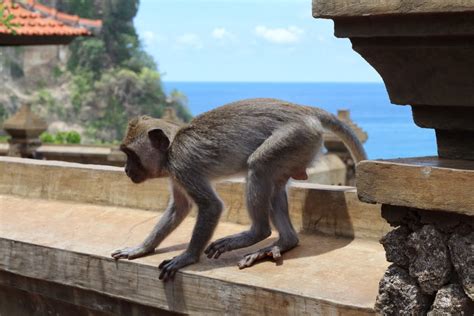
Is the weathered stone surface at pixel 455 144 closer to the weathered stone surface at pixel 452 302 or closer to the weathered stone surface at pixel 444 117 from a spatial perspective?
the weathered stone surface at pixel 444 117

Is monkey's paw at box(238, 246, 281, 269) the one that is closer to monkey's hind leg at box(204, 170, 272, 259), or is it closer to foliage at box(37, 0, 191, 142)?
monkey's hind leg at box(204, 170, 272, 259)

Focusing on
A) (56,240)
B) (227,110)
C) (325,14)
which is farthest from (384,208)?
(56,240)

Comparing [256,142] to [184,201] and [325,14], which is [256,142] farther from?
[325,14]

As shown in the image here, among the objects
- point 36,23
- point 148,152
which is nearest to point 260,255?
point 148,152

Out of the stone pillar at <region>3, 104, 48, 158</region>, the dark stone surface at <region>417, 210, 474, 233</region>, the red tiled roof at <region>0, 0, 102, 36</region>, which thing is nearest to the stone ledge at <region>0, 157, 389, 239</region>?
the dark stone surface at <region>417, 210, 474, 233</region>

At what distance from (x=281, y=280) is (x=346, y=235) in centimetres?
106

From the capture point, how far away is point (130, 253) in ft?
16.3

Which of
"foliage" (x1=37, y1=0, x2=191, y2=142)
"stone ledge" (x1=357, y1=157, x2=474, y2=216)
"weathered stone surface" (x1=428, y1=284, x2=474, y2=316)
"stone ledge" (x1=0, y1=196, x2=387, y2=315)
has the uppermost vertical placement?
"stone ledge" (x1=357, y1=157, x2=474, y2=216)

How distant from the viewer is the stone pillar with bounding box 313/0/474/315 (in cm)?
332

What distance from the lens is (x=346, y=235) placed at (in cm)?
529

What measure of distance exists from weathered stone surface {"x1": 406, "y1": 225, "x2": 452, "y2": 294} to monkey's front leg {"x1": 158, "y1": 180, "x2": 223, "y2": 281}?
1.56 meters

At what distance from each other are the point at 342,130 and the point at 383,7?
6.53ft

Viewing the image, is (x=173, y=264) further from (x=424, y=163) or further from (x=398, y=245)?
(x=424, y=163)

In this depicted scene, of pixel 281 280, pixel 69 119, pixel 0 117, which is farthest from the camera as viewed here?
pixel 69 119
